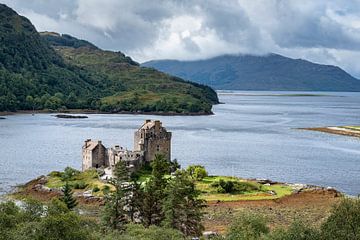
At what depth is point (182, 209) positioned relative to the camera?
6009cm

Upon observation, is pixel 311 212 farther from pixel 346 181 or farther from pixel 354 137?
pixel 354 137

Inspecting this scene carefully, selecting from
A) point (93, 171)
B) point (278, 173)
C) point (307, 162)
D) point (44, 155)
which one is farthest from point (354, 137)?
point (93, 171)

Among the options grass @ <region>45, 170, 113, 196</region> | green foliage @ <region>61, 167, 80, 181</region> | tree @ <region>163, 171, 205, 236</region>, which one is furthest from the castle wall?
tree @ <region>163, 171, 205, 236</region>

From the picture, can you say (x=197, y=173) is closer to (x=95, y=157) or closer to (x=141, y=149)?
(x=141, y=149)

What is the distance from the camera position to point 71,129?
194125mm

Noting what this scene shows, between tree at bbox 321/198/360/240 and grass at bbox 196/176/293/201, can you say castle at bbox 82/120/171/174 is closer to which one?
grass at bbox 196/176/293/201

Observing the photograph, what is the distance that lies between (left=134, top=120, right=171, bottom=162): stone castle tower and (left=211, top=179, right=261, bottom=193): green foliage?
1506 cm

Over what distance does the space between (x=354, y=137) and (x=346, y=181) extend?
86150mm

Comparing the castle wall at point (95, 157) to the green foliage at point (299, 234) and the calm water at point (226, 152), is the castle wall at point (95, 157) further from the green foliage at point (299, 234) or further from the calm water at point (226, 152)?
the green foliage at point (299, 234)

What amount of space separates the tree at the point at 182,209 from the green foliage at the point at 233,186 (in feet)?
86.8

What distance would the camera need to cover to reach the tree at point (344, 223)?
4209 cm

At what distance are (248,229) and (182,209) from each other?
10.3 meters

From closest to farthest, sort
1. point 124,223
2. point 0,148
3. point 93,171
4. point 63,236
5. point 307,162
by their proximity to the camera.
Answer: point 63,236 < point 124,223 < point 93,171 < point 307,162 < point 0,148

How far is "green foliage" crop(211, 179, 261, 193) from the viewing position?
87938mm
